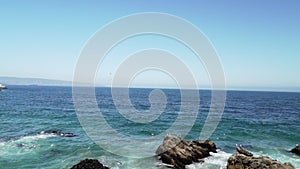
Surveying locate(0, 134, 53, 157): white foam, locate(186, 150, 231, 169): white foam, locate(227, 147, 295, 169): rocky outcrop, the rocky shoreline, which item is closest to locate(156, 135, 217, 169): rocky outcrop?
the rocky shoreline

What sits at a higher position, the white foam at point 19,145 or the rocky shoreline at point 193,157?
the rocky shoreline at point 193,157

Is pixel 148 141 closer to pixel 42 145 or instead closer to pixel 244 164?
pixel 42 145

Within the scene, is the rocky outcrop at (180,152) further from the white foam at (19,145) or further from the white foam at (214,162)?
the white foam at (19,145)

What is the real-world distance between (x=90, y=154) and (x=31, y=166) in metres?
5.83

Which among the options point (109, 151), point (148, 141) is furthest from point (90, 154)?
point (148, 141)

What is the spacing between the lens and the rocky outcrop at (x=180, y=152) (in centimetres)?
2403

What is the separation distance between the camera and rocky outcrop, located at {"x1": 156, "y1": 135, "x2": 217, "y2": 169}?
24.0m

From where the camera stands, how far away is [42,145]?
3070 cm

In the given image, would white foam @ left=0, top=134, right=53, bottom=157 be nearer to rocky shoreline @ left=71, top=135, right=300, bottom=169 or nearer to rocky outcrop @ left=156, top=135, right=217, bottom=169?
rocky shoreline @ left=71, top=135, right=300, bottom=169

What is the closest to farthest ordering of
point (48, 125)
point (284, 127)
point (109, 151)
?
1. point (109, 151)
2. point (48, 125)
3. point (284, 127)

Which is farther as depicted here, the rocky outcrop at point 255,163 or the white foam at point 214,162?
the white foam at point 214,162

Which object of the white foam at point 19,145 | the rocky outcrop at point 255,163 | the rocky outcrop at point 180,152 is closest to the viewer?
the rocky outcrop at point 255,163

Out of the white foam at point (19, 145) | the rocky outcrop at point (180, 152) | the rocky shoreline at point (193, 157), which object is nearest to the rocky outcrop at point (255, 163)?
the rocky shoreline at point (193, 157)

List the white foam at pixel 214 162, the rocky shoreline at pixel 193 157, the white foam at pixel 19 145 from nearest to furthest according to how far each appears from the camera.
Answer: the rocky shoreline at pixel 193 157 → the white foam at pixel 214 162 → the white foam at pixel 19 145
